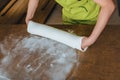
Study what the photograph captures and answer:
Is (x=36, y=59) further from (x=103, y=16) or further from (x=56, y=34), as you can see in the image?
(x=103, y=16)

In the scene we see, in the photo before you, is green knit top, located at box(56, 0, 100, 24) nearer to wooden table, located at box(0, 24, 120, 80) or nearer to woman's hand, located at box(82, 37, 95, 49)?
wooden table, located at box(0, 24, 120, 80)

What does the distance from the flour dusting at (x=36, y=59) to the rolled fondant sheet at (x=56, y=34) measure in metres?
0.02

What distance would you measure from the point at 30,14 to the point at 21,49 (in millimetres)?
221

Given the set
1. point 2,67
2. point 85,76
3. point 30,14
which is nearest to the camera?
point 85,76

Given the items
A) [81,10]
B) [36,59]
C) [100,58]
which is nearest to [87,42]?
[100,58]

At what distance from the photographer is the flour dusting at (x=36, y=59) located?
751mm

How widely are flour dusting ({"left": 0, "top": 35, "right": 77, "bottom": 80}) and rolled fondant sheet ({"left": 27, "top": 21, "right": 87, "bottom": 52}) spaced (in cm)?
2

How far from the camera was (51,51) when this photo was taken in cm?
84

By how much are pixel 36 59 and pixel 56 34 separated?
0.42ft

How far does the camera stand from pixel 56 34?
34.7 inches

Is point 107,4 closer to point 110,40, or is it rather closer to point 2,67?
point 110,40

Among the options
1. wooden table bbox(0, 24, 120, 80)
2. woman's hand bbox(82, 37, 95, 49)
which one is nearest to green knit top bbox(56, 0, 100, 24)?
wooden table bbox(0, 24, 120, 80)

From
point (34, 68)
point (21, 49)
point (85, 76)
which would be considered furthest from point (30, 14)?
point (85, 76)

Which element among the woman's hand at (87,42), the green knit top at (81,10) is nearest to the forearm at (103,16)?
the woman's hand at (87,42)
